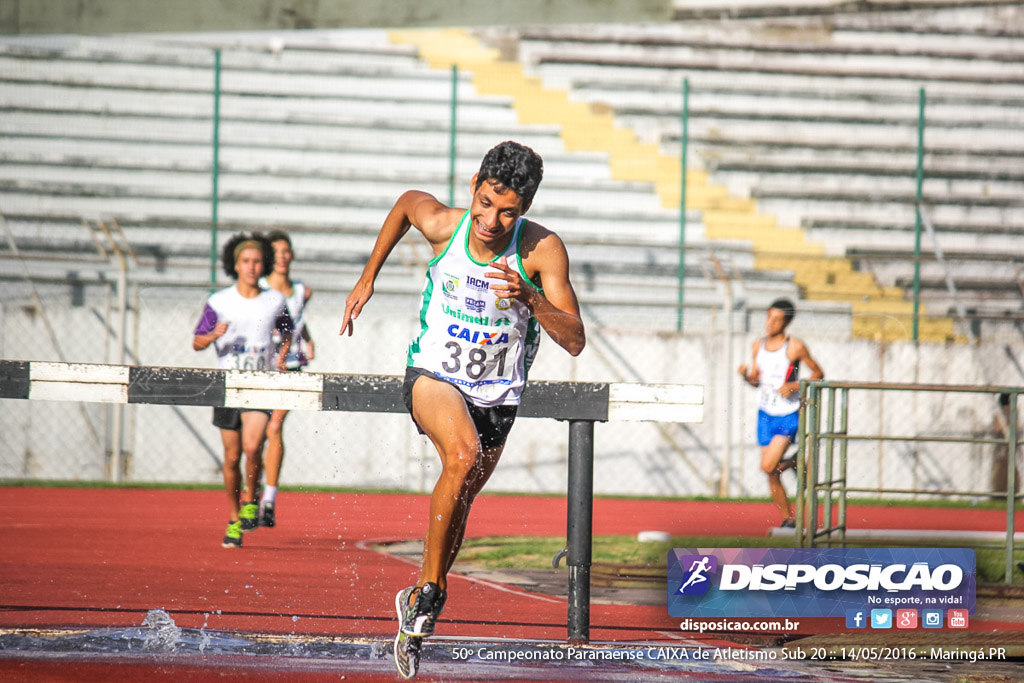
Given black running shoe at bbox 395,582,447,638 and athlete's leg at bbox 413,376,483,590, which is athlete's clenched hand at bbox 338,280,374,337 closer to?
athlete's leg at bbox 413,376,483,590

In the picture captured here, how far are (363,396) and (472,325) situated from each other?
62cm

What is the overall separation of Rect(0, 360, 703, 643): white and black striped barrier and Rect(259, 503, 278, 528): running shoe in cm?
375

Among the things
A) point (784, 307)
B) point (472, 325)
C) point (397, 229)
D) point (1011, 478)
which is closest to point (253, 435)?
point (397, 229)

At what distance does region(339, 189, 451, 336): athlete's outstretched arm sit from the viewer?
4.45m

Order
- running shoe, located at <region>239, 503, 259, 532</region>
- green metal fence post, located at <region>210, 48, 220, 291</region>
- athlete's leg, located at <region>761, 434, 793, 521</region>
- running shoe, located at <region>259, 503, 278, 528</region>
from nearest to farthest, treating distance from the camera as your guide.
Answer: running shoe, located at <region>239, 503, 259, 532</region>, running shoe, located at <region>259, 503, 278, 528</region>, athlete's leg, located at <region>761, 434, 793, 521</region>, green metal fence post, located at <region>210, 48, 220, 291</region>

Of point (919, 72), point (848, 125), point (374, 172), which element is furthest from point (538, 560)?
point (919, 72)

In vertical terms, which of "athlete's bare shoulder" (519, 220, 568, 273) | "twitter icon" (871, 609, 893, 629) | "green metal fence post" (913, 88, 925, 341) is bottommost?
"twitter icon" (871, 609, 893, 629)

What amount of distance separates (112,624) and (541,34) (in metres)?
13.6

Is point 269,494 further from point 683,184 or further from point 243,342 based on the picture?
point 683,184

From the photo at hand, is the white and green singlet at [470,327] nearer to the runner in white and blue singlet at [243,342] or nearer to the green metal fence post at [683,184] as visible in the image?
the runner in white and blue singlet at [243,342]

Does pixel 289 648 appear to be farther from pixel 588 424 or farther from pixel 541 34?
pixel 541 34

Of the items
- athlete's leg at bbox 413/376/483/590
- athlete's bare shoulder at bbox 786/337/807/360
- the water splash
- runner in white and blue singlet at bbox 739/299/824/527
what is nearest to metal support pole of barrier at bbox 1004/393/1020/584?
runner in white and blue singlet at bbox 739/299/824/527

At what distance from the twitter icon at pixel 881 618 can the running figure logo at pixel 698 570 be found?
2.23 feet

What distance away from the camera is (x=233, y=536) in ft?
26.6
